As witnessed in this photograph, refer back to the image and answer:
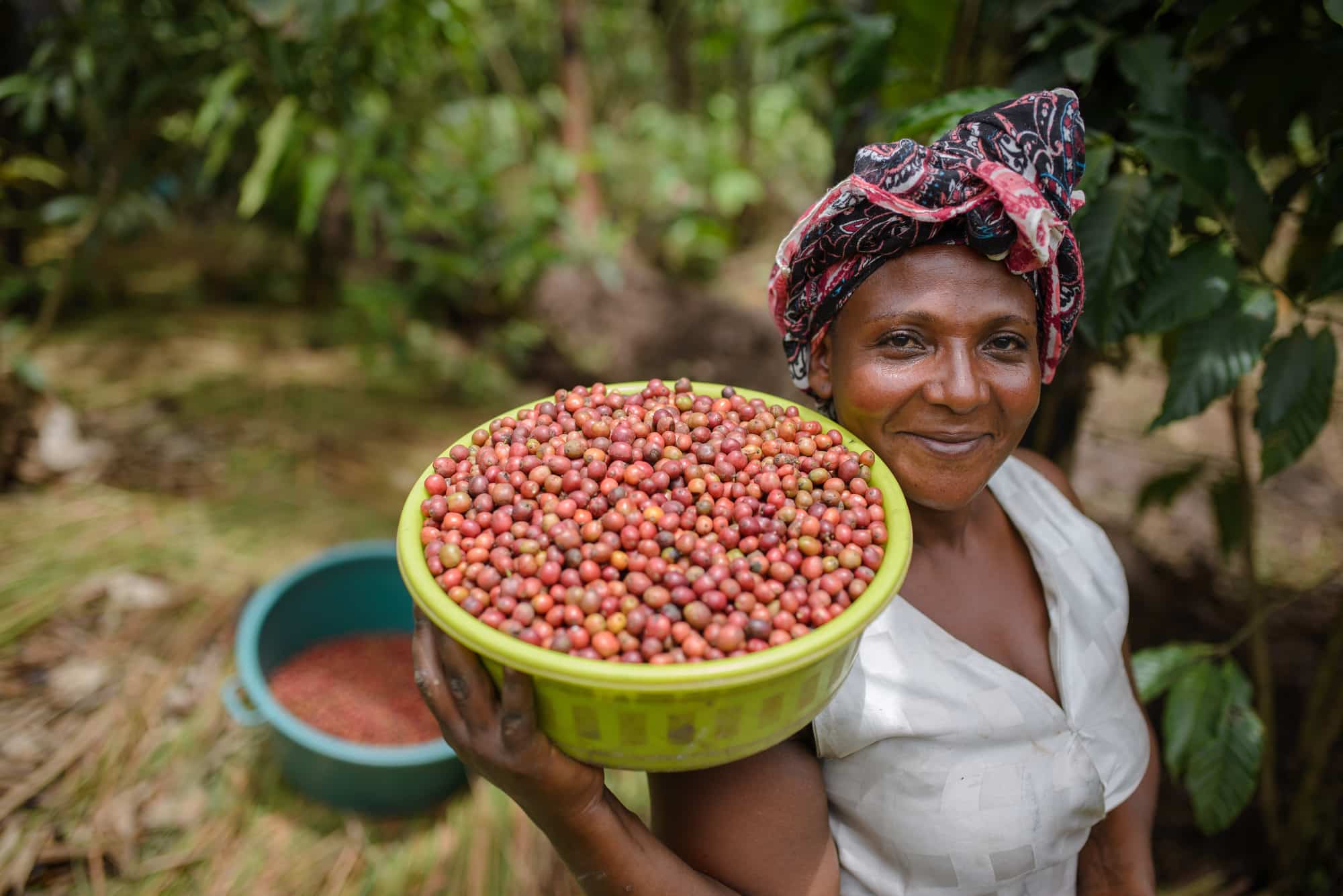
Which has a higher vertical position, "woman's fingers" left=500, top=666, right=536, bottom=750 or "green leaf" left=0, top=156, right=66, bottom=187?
"woman's fingers" left=500, top=666, right=536, bottom=750

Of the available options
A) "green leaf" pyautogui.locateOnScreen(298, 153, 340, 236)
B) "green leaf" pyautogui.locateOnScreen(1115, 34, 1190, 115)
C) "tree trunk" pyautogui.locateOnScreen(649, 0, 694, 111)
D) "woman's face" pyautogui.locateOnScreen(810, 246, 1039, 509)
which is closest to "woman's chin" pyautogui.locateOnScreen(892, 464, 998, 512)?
"woman's face" pyautogui.locateOnScreen(810, 246, 1039, 509)

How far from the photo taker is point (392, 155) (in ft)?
11.4

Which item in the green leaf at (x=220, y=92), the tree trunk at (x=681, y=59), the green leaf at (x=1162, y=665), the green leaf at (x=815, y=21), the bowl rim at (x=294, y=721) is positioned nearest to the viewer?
the green leaf at (x=1162, y=665)

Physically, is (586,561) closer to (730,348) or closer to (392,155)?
(392,155)

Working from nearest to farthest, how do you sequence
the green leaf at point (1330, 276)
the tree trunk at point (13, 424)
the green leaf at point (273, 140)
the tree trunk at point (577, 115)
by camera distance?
1. the green leaf at point (1330, 276)
2. the green leaf at point (273, 140)
3. the tree trunk at point (13, 424)
4. the tree trunk at point (577, 115)

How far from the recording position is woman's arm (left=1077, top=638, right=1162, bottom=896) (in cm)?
138

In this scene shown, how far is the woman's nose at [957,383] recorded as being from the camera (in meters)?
1.05

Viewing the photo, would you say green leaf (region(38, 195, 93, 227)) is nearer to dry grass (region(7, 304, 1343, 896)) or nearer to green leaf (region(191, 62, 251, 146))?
green leaf (region(191, 62, 251, 146))

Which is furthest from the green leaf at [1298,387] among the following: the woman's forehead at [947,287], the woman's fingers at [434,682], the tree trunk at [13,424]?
the tree trunk at [13,424]

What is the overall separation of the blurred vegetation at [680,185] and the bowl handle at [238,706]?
142 centimetres

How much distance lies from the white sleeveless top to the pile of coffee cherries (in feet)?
0.69

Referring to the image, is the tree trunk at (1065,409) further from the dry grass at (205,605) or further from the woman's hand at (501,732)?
the woman's hand at (501,732)

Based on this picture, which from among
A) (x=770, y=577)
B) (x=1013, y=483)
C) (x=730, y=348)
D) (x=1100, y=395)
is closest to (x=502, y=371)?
(x=730, y=348)

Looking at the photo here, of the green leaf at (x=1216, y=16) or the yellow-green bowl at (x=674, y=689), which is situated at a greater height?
the green leaf at (x=1216, y=16)
